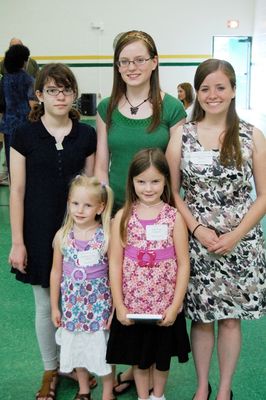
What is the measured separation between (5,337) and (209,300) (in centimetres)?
132

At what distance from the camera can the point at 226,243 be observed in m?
1.72

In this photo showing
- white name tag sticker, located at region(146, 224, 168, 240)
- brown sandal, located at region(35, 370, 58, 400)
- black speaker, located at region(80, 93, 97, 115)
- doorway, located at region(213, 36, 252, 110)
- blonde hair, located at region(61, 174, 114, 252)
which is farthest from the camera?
doorway, located at region(213, 36, 252, 110)

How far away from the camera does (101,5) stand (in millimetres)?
12133

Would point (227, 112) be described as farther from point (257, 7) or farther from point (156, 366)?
point (257, 7)

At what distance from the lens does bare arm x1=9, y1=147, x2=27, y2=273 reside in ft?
6.07

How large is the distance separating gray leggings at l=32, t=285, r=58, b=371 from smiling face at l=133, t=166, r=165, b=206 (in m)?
0.63

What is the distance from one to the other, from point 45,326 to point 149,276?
61 centimetres

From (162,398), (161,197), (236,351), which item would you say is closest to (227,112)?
(161,197)

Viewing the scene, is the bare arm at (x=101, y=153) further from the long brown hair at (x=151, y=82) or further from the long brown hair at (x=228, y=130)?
the long brown hair at (x=228, y=130)

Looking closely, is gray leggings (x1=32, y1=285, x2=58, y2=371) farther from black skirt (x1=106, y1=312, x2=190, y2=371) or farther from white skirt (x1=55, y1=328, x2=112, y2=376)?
black skirt (x1=106, y1=312, x2=190, y2=371)

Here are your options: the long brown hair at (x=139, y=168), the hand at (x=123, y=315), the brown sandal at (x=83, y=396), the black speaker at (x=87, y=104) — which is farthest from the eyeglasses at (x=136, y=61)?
the black speaker at (x=87, y=104)

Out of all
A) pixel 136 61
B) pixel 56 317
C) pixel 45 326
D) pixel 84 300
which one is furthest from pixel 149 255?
pixel 136 61

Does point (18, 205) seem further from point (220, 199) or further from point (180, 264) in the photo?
point (220, 199)

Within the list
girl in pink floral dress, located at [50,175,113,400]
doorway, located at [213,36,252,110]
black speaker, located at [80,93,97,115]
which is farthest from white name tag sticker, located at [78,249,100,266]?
doorway, located at [213,36,252,110]
